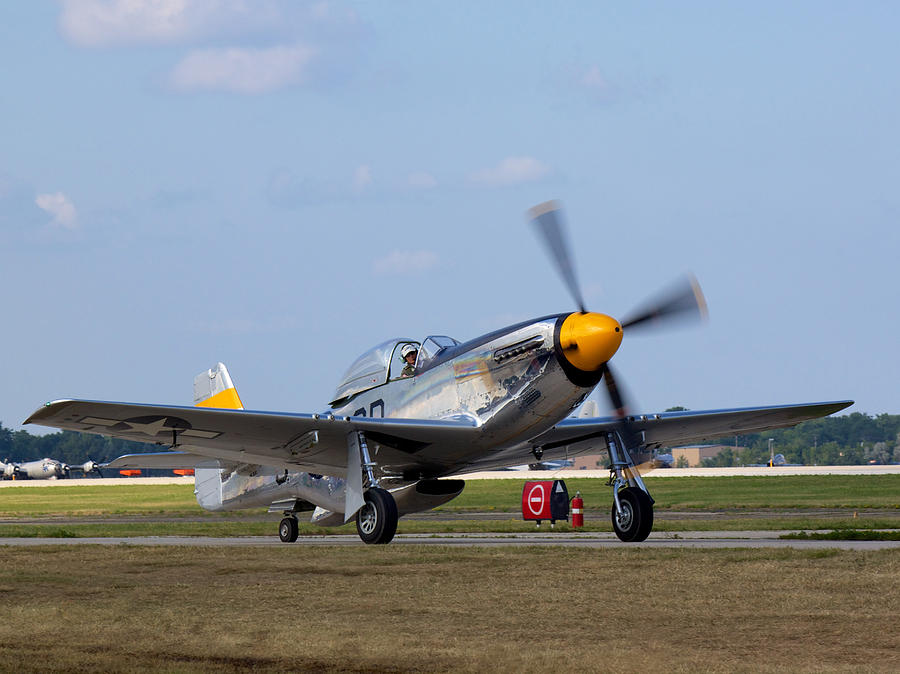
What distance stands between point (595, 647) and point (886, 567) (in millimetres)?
5724

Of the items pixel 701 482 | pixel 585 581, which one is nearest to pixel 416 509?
pixel 585 581

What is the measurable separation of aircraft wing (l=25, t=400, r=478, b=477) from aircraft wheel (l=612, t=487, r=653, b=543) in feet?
8.83

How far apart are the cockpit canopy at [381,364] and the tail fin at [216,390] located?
4.24 metres

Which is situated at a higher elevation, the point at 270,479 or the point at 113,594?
the point at 270,479

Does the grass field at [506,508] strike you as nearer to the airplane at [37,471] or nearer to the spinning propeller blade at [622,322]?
the spinning propeller blade at [622,322]

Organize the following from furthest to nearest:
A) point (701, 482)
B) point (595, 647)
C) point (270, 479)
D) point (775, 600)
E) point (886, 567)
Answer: point (701, 482), point (270, 479), point (886, 567), point (775, 600), point (595, 647)

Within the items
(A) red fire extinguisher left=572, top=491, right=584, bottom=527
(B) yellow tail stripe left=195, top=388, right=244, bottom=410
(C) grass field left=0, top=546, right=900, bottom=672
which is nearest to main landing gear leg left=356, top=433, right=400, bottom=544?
(C) grass field left=0, top=546, right=900, bottom=672

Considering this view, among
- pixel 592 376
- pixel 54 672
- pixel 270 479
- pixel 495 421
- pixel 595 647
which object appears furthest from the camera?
pixel 270 479

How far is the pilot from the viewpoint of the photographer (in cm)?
1889

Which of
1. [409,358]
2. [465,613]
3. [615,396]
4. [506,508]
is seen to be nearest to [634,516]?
[615,396]

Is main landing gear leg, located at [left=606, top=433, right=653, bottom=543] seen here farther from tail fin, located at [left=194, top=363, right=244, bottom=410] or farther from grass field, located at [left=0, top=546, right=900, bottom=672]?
tail fin, located at [left=194, top=363, right=244, bottom=410]

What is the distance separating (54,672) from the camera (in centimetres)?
780

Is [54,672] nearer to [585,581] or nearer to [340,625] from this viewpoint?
[340,625]

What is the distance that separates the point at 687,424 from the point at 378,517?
6.18 meters
